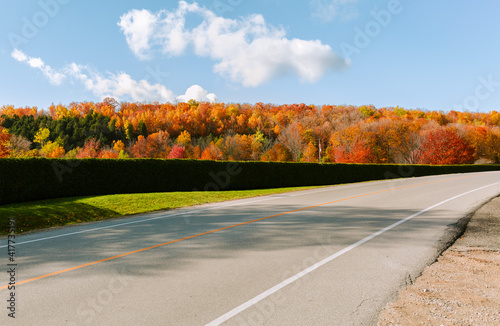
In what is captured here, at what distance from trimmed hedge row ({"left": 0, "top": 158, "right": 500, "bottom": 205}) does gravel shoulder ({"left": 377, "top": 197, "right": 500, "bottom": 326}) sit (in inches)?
721

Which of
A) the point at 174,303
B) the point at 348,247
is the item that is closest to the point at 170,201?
the point at 348,247

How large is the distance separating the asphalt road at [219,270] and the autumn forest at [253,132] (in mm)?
54225

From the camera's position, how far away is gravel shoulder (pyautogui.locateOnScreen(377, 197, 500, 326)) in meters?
3.64

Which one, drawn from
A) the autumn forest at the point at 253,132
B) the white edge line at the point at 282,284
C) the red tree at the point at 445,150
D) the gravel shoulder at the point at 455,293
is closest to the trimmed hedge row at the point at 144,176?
the white edge line at the point at 282,284

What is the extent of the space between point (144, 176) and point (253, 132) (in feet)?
297

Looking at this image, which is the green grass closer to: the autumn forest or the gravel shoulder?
the gravel shoulder

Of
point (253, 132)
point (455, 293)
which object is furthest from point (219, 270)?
point (253, 132)

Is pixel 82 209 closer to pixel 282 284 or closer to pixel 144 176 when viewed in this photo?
pixel 144 176

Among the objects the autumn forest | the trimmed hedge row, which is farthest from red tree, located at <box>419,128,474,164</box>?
the trimmed hedge row

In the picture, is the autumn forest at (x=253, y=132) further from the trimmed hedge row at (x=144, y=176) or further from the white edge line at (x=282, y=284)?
the white edge line at (x=282, y=284)

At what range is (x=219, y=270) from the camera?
5.27 m

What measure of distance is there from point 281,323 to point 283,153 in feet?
263

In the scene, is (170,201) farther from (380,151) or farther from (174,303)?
(380,151)

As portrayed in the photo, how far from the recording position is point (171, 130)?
10681 centimetres
